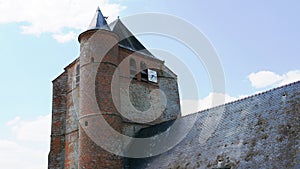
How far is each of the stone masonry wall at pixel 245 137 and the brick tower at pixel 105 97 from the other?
224 centimetres

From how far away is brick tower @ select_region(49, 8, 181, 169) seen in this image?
14.8 m

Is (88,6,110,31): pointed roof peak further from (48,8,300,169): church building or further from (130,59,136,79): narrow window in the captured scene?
(130,59,136,79): narrow window

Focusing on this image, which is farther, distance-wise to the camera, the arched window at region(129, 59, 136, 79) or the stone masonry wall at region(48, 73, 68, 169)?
the arched window at region(129, 59, 136, 79)

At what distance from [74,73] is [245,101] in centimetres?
972

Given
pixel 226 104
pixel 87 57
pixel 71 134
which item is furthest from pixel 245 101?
pixel 71 134

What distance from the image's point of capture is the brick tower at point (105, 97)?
14.8 metres

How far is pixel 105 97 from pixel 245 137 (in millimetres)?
7129

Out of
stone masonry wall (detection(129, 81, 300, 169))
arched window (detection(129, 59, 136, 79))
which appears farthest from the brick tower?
stone masonry wall (detection(129, 81, 300, 169))

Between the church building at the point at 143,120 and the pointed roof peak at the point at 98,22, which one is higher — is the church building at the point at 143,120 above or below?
below

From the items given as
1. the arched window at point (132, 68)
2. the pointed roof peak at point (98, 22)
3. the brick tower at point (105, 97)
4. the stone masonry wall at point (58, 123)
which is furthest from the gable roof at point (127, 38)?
the stone masonry wall at point (58, 123)

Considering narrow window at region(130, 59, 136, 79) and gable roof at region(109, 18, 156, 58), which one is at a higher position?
gable roof at region(109, 18, 156, 58)

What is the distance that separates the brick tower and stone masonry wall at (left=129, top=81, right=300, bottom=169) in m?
2.24

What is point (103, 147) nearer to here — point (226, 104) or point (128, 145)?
point (128, 145)

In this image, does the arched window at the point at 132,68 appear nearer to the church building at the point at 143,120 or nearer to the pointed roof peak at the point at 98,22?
the church building at the point at 143,120
